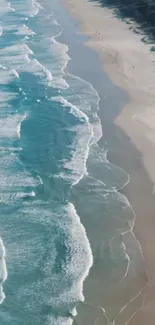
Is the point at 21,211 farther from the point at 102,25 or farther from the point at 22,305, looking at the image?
the point at 102,25

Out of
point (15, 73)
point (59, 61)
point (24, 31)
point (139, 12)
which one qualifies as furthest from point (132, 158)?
point (139, 12)

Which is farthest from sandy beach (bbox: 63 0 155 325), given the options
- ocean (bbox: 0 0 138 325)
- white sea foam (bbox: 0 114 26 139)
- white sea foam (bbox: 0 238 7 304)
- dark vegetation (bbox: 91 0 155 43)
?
white sea foam (bbox: 0 114 26 139)

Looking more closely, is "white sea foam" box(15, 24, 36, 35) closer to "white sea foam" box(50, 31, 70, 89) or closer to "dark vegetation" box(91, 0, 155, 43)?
"white sea foam" box(50, 31, 70, 89)

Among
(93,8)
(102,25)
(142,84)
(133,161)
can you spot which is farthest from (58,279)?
(93,8)

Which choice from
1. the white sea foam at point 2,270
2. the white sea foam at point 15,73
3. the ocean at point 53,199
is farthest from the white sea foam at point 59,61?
the white sea foam at point 2,270

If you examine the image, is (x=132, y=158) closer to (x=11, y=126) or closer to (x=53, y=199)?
(x=53, y=199)

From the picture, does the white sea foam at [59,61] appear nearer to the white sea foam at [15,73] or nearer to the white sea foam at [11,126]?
the white sea foam at [15,73]
